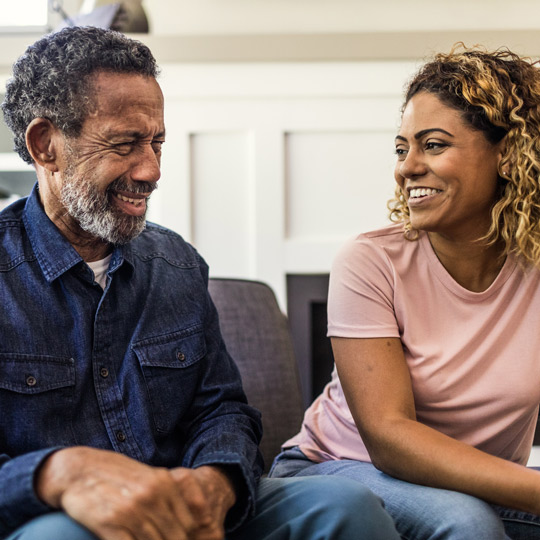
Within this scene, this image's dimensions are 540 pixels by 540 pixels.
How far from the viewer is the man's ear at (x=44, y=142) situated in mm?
1281

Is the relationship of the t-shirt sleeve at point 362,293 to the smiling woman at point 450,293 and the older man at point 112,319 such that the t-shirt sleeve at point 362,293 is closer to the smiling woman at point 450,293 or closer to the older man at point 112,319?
the smiling woman at point 450,293

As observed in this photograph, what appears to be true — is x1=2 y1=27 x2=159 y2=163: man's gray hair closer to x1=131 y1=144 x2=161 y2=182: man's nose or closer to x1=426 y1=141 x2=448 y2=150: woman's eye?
x1=131 y1=144 x2=161 y2=182: man's nose

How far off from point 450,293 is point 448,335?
0.08m

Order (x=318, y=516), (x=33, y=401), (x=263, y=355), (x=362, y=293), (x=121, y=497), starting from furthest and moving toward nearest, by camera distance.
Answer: (x=263, y=355)
(x=362, y=293)
(x=33, y=401)
(x=318, y=516)
(x=121, y=497)

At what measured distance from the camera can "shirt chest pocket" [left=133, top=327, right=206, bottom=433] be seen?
4.19 ft

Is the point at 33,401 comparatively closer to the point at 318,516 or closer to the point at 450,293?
the point at 318,516

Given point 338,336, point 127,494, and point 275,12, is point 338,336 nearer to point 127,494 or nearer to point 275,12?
point 127,494

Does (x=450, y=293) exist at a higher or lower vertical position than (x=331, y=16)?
lower

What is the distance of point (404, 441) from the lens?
1256 mm

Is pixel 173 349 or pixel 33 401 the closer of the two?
pixel 33 401

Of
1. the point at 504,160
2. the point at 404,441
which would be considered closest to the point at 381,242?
the point at 504,160

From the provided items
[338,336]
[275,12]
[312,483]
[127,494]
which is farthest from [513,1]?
[127,494]

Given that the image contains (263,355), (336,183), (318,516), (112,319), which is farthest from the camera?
(336,183)

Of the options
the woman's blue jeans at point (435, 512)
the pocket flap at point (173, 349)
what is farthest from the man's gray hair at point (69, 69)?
the woman's blue jeans at point (435, 512)
